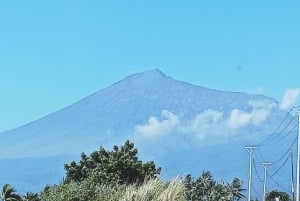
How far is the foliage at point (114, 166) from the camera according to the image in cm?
5019

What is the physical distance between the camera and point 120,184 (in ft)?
124

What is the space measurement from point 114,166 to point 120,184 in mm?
13124

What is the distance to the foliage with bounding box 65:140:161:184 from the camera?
165ft

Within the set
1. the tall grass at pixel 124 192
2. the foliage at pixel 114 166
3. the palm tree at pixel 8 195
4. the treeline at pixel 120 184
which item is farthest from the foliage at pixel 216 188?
the tall grass at pixel 124 192

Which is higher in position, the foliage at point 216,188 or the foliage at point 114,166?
the foliage at point 216,188

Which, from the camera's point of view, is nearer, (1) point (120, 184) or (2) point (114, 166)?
(1) point (120, 184)

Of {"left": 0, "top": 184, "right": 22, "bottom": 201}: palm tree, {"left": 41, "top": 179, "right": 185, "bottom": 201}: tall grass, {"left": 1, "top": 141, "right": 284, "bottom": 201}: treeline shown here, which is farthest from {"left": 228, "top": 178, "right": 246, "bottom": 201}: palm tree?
{"left": 41, "top": 179, "right": 185, "bottom": 201}: tall grass

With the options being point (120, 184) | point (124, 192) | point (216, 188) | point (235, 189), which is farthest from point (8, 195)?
point (235, 189)

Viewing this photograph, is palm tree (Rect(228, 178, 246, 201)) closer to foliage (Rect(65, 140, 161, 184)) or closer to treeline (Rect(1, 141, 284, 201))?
treeline (Rect(1, 141, 284, 201))

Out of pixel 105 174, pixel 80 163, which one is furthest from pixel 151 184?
pixel 80 163

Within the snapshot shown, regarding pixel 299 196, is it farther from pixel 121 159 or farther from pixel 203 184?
pixel 203 184

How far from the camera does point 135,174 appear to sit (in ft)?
167

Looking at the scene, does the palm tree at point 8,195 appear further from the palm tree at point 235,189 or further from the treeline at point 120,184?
the palm tree at point 235,189

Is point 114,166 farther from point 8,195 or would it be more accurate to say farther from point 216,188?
point 216,188
